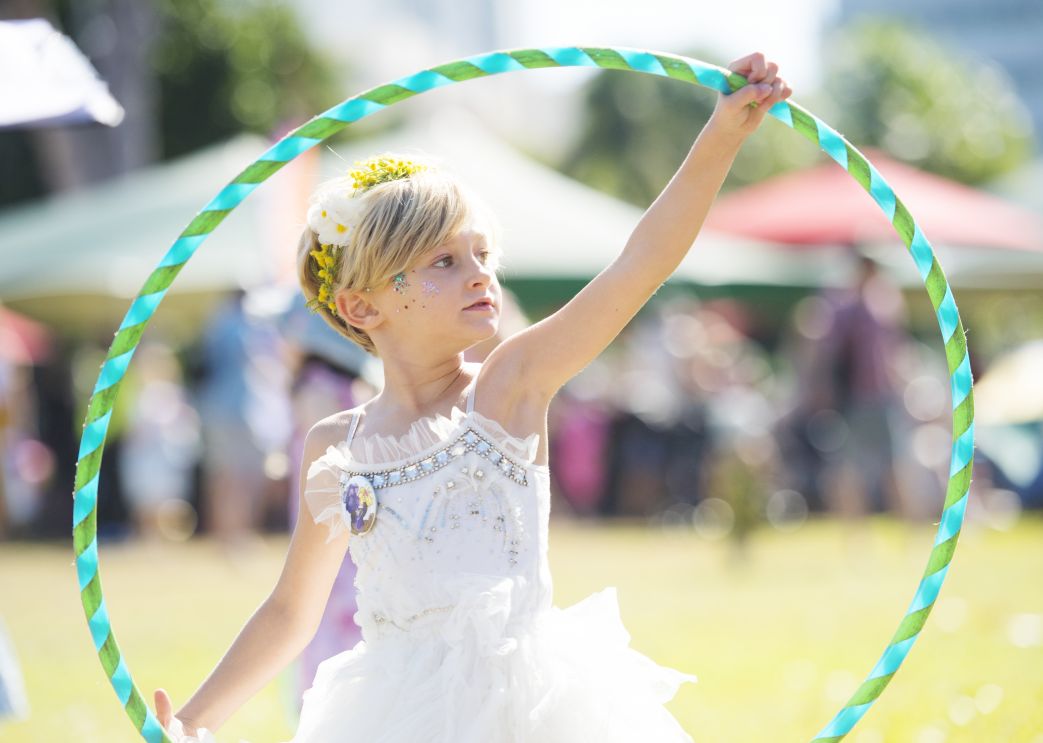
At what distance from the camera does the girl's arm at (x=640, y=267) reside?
3.03 meters

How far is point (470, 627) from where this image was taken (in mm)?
2957

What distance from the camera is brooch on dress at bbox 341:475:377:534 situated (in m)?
3.07

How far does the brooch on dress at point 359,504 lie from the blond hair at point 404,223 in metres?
0.44

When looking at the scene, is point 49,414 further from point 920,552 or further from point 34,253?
point 920,552

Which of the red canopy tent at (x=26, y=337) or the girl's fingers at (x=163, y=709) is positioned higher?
the girl's fingers at (x=163, y=709)

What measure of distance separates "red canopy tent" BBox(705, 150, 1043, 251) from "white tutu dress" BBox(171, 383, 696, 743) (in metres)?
12.6

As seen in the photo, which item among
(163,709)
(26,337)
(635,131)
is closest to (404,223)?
(163,709)

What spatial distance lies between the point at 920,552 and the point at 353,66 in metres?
38.2

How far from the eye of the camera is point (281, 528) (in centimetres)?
1523

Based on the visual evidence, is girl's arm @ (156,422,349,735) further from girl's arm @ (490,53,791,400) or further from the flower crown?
girl's arm @ (490,53,791,400)

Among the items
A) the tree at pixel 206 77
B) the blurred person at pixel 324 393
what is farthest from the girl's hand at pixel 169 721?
the tree at pixel 206 77

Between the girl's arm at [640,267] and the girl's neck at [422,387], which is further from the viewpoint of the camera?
the girl's neck at [422,387]

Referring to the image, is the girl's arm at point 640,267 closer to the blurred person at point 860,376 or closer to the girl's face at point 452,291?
the girl's face at point 452,291

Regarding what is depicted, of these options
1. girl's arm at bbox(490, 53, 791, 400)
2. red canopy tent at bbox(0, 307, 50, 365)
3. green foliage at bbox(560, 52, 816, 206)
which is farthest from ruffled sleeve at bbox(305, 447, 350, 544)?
green foliage at bbox(560, 52, 816, 206)
